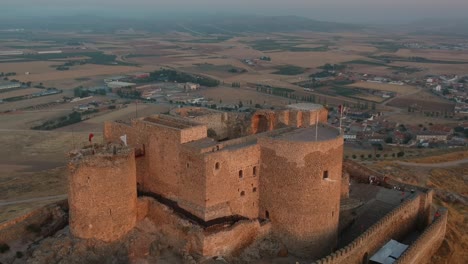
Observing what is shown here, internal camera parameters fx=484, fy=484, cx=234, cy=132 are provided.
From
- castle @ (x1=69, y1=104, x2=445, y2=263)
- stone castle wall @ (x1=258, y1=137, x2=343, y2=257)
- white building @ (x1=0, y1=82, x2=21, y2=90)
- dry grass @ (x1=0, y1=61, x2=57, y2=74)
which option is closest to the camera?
castle @ (x1=69, y1=104, x2=445, y2=263)

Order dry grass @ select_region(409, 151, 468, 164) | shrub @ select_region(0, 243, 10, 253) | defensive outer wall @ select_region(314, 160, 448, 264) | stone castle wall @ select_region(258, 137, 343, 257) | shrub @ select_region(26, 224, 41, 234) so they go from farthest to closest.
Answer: dry grass @ select_region(409, 151, 468, 164) < shrub @ select_region(26, 224, 41, 234) < shrub @ select_region(0, 243, 10, 253) < stone castle wall @ select_region(258, 137, 343, 257) < defensive outer wall @ select_region(314, 160, 448, 264)

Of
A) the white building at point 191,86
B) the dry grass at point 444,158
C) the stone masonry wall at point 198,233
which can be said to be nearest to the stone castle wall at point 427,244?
the stone masonry wall at point 198,233

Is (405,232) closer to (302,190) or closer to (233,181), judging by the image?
(302,190)

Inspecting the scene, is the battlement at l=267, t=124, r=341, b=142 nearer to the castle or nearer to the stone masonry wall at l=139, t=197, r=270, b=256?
the castle

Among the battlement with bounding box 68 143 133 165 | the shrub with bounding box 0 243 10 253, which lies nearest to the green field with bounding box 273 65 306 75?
the battlement with bounding box 68 143 133 165

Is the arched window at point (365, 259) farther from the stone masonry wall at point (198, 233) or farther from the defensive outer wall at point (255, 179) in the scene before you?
the stone masonry wall at point (198, 233)

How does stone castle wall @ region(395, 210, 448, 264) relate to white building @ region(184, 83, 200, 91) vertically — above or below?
above

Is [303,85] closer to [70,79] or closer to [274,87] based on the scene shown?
[274,87]
